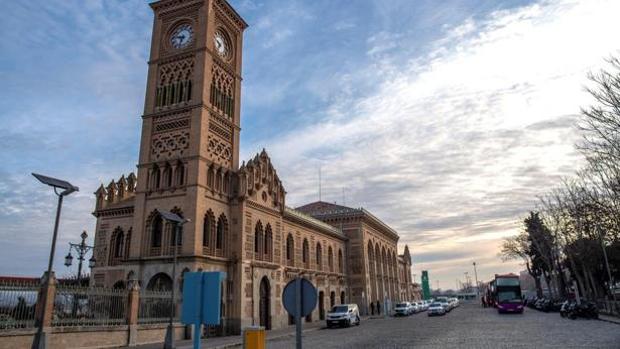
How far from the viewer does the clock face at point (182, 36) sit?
33719 mm

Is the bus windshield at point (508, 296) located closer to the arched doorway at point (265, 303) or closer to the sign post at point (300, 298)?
the arched doorway at point (265, 303)

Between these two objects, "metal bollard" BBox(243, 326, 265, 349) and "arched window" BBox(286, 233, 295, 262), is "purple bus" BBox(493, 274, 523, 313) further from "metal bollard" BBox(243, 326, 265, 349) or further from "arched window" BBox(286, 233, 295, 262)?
"metal bollard" BBox(243, 326, 265, 349)

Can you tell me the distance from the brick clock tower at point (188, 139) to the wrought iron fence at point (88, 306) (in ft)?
17.2

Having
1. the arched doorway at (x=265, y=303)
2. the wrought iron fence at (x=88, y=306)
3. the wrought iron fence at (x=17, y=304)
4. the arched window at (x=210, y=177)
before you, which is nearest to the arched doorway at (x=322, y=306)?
the arched doorway at (x=265, y=303)

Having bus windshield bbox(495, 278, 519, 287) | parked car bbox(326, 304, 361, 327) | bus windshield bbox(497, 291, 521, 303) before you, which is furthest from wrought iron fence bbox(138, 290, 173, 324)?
bus windshield bbox(495, 278, 519, 287)

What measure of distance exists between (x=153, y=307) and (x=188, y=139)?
1113 cm

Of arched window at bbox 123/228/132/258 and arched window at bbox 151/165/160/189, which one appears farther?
arched window at bbox 123/228/132/258

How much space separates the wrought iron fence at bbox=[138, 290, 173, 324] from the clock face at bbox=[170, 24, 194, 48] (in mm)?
18478

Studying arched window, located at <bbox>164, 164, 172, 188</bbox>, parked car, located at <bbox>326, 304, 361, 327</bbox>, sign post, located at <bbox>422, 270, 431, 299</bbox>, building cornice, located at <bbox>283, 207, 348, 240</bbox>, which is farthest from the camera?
sign post, located at <bbox>422, 270, 431, 299</bbox>

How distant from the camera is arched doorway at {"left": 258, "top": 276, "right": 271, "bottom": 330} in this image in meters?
33.6

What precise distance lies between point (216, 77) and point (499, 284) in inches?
1376

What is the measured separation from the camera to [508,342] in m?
18.6

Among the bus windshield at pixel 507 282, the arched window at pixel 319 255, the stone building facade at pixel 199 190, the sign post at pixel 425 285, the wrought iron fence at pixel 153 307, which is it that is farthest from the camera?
the sign post at pixel 425 285

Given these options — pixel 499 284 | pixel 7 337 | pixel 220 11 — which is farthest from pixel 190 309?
pixel 499 284
